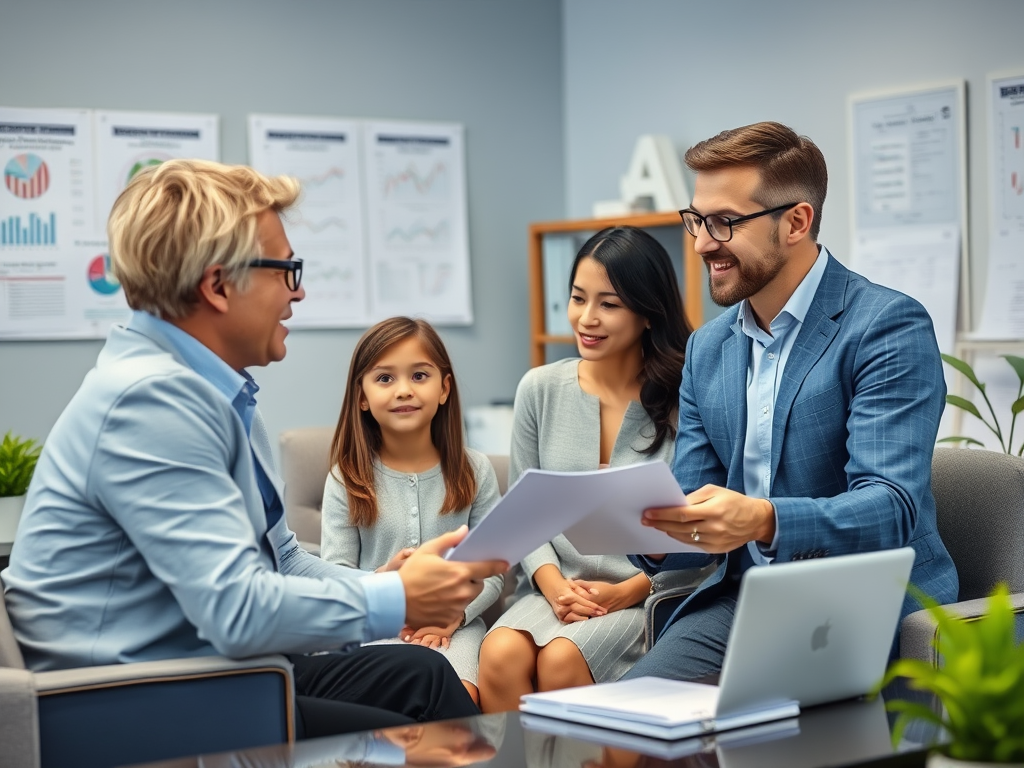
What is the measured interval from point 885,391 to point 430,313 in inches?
110

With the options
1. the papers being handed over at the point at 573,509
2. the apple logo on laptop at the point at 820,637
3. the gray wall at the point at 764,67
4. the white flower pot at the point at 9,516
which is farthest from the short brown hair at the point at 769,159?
the white flower pot at the point at 9,516

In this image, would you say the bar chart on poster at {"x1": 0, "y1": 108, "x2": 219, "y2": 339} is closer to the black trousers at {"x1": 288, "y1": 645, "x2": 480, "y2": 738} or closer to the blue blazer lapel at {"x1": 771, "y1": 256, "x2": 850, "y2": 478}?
the black trousers at {"x1": 288, "y1": 645, "x2": 480, "y2": 738}

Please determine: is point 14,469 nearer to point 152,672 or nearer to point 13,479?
point 13,479

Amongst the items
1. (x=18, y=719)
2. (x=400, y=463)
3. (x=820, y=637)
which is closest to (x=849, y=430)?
(x=820, y=637)

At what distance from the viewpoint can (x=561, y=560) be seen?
2742mm

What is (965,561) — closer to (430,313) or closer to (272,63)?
(430,313)

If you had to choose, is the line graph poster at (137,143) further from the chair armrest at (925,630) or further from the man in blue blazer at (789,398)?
the chair armrest at (925,630)

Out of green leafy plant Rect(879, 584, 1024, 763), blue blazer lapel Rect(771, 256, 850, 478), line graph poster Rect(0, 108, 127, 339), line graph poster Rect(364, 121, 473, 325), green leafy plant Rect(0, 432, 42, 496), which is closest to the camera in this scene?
green leafy plant Rect(879, 584, 1024, 763)

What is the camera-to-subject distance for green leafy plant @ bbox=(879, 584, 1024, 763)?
1.05m

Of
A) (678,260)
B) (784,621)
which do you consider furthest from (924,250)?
(784,621)

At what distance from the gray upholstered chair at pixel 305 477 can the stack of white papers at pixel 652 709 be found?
175 cm

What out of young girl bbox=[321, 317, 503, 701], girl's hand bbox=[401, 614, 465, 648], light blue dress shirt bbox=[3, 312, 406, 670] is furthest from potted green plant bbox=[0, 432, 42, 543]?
light blue dress shirt bbox=[3, 312, 406, 670]

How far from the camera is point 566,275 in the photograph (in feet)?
14.9

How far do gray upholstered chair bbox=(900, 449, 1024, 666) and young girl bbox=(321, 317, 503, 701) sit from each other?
1.03 m
